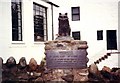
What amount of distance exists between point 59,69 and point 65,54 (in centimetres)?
32

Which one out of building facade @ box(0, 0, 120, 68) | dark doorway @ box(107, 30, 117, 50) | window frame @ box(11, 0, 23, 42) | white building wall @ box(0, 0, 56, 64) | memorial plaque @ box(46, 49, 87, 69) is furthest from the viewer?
dark doorway @ box(107, 30, 117, 50)

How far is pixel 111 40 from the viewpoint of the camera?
10000mm

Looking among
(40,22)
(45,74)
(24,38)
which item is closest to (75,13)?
(40,22)

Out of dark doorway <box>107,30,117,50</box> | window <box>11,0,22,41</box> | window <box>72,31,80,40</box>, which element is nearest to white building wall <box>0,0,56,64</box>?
window <box>11,0,22,41</box>

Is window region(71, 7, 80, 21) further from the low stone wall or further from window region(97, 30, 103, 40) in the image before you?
the low stone wall

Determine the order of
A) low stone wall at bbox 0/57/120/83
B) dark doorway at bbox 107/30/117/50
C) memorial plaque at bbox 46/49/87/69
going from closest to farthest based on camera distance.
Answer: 1. low stone wall at bbox 0/57/120/83
2. memorial plaque at bbox 46/49/87/69
3. dark doorway at bbox 107/30/117/50

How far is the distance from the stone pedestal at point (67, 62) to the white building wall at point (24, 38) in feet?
4.56

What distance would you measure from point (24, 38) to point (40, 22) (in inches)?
59.6

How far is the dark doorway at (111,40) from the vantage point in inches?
369

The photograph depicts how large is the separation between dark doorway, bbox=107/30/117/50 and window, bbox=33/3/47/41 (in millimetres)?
2132

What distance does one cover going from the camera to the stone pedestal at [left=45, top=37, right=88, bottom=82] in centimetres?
568

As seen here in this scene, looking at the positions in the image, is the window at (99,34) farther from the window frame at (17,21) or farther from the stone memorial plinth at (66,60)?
the stone memorial plinth at (66,60)

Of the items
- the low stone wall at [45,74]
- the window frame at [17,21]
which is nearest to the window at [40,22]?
the window frame at [17,21]

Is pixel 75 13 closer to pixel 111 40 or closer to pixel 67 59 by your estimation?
pixel 111 40
